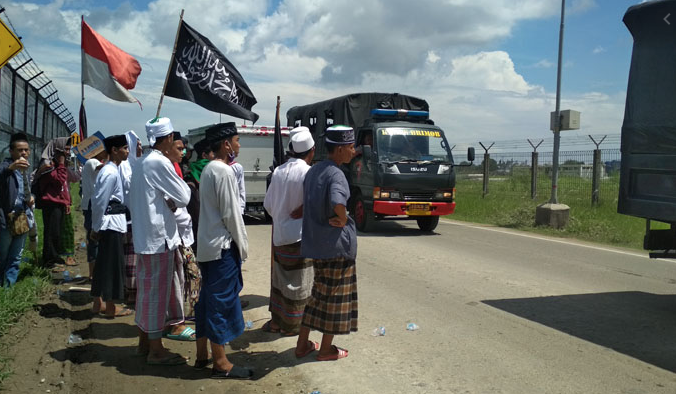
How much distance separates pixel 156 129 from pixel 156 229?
762 mm

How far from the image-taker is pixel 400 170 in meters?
12.0

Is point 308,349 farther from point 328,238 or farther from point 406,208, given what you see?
point 406,208

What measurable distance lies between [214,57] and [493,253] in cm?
573

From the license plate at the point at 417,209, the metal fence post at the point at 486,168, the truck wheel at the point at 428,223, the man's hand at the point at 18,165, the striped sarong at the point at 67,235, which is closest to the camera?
the man's hand at the point at 18,165

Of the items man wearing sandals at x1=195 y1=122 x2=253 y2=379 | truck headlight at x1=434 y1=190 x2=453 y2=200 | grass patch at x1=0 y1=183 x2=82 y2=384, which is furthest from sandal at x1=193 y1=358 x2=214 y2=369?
truck headlight at x1=434 y1=190 x2=453 y2=200

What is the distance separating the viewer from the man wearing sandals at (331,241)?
425cm

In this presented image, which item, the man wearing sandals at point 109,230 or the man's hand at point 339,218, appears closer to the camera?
the man's hand at point 339,218

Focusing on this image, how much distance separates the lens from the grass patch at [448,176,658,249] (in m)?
12.8

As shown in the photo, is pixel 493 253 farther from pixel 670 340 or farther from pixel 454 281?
pixel 670 340

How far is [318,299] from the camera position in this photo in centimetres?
439

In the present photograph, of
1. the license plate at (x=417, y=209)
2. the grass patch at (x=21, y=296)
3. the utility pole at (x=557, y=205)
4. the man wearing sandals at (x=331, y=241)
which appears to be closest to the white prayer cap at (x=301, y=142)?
the man wearing sandals at (x=331, y=241)

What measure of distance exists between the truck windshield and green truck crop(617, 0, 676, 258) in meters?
6.37

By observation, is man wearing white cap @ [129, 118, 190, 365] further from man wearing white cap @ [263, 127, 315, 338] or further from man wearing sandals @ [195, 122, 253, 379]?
man wearing white cap @ [263, 127, 315, 338]

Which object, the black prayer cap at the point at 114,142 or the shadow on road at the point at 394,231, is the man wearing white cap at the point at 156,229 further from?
the shadow on road at the point at 394,231
